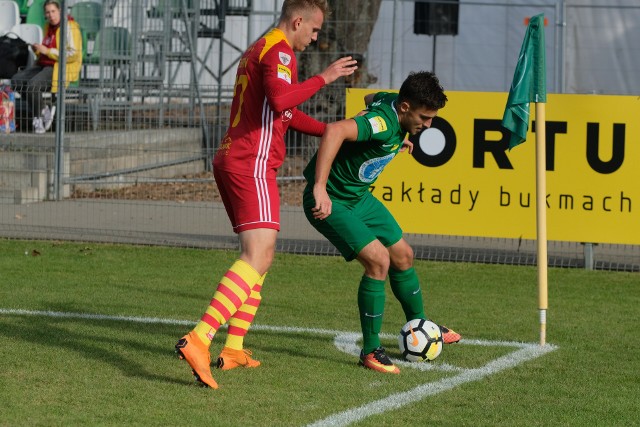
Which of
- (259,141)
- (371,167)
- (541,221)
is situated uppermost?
(259,141)

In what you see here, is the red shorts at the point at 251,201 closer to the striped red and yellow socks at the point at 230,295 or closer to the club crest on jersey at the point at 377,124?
the striped red and yellow socks at the point at 230,295

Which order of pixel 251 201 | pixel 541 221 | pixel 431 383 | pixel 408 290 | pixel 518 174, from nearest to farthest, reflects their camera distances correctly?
pixel 251 201
pixel 431 383
pixel 408 290
pixel 541 221
pixel 518 174

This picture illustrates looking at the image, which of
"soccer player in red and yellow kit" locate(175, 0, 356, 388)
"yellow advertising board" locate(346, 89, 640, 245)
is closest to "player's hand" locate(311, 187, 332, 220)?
"soccer player in red and yellow kit" locate(175, 0, 356, 388)

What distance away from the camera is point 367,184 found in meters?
7.73

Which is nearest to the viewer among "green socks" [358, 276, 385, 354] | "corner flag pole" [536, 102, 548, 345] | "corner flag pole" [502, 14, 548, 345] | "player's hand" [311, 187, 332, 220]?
"player's hand" [311, 187, 332, 220]

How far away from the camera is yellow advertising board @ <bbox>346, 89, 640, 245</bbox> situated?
11.8m

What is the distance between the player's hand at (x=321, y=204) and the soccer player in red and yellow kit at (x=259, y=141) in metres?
0.23

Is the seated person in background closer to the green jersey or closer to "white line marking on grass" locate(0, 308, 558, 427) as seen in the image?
"white line marking on grass" locate(0, 308, 558, 427)

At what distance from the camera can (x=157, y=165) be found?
1544 cm

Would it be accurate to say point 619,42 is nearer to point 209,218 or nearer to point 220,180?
point 209,218

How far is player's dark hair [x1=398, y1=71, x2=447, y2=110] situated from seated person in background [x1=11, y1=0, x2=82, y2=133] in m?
9.41

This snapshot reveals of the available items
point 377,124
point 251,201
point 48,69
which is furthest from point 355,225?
point 48,69

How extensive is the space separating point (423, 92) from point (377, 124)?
1.07 ft

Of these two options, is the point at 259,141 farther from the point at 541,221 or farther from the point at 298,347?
the point at 541,221
